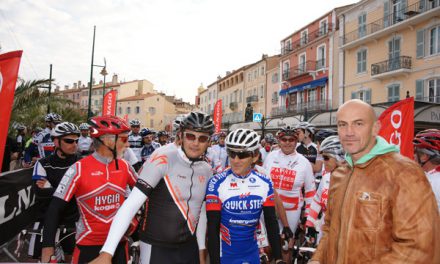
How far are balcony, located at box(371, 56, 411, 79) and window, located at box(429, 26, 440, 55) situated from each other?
2.06 meters

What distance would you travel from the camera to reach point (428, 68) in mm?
25672

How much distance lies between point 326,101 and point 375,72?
666cm

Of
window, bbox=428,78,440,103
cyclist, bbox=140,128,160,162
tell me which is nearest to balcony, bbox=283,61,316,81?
window, bbox=428,78,440,103

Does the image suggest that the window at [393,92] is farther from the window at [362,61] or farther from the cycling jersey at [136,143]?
the cycling jersey at [136,143]

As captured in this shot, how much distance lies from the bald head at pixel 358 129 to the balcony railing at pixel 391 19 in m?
28.5

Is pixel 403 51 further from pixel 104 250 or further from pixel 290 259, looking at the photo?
pixel 104 250

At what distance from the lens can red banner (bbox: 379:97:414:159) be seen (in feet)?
18.9

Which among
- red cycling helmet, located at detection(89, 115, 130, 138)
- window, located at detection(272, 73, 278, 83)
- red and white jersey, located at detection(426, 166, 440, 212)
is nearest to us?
red cycling helmet, located at detection(89, 115, 130, 138)

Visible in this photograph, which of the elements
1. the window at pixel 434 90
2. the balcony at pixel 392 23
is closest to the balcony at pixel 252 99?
the balcony at pixel 392 23

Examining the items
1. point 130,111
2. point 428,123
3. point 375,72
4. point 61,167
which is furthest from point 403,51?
point 130,111

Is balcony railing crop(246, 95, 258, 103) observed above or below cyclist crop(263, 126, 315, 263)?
above

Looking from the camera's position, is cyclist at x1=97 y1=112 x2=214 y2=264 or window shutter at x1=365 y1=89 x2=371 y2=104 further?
window shutter at x1=365 y1=89 x2=371 y2=104

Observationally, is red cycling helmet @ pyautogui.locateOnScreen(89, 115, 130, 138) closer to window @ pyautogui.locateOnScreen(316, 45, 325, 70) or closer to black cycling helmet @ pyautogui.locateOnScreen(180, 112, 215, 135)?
black cycling helmet @ pyautogui.locateOnScreen(180, 112, 215, 135)

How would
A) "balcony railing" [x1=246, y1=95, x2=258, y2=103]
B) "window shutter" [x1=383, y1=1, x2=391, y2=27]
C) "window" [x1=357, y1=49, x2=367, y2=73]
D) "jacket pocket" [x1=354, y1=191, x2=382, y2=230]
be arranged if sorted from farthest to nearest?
1. "balcony railing" [x1=246, y1=95, x2=258, y2=103]
2. "window" [x1=357, y1=49, x2=367, y2=73]
3. "window shutter" [x1=383, y1=1, x2=391, y2=27]
4. "jacket pocket" [x1=354, y1=191, x2=382, y2=230]
